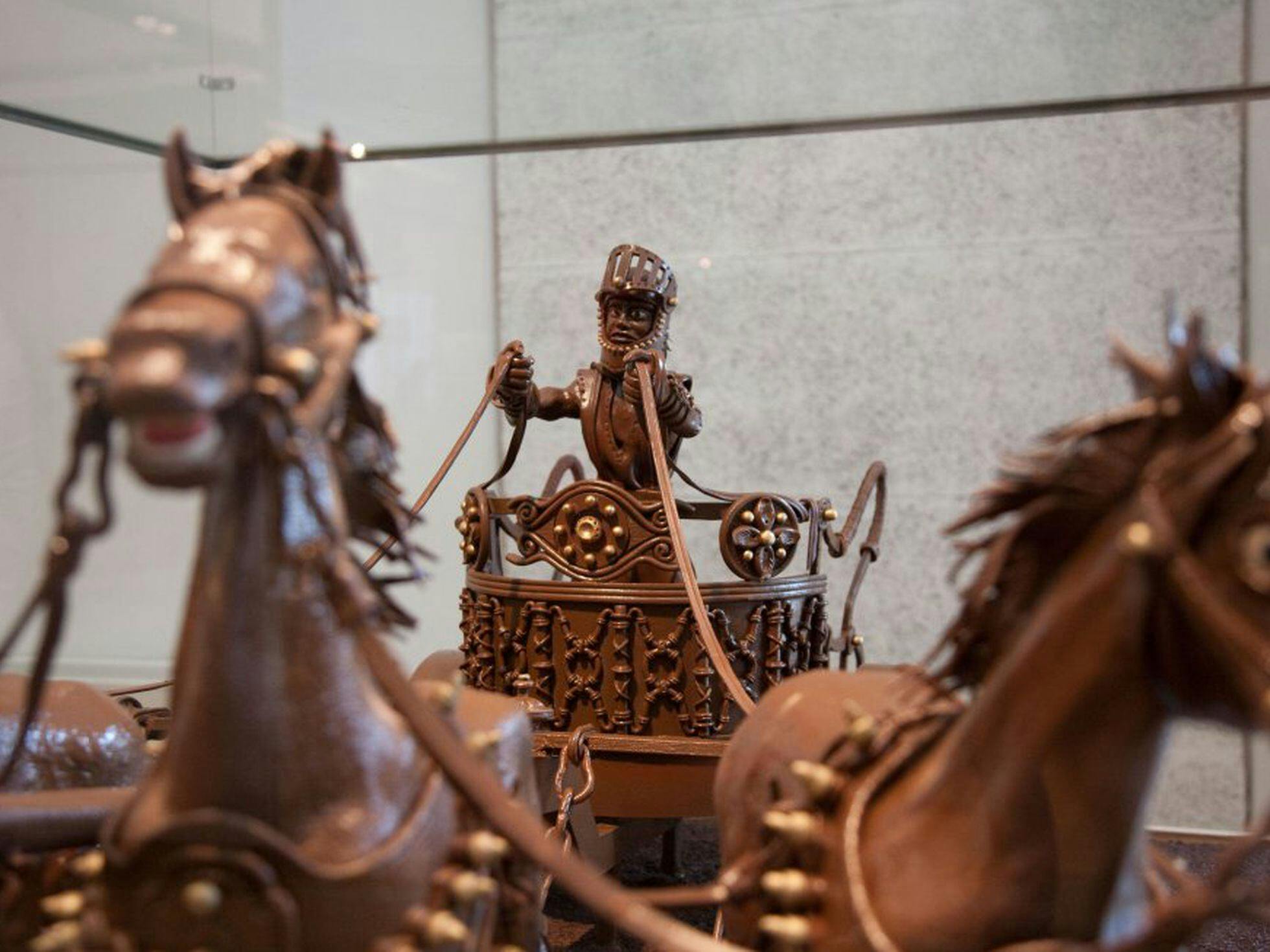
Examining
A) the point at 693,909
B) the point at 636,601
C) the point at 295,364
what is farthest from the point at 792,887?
the point at 693,909

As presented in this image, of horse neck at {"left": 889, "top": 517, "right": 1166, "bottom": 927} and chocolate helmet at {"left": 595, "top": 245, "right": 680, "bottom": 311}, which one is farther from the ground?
chocolate helmet at {"left": 595, "top": 245, "right": 680, "bottom": 311}

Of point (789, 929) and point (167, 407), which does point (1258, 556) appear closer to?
point (789, 929)

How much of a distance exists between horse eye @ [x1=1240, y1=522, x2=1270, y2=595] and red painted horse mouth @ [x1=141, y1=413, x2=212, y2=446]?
2.54 feet

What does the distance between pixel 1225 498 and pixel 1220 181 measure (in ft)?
9.97

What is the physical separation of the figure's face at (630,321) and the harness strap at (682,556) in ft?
0.34

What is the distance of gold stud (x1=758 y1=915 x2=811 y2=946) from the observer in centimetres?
122

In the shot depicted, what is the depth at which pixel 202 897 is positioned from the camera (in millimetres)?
1053

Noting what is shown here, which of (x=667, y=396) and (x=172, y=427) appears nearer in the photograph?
(x=172, y=427)

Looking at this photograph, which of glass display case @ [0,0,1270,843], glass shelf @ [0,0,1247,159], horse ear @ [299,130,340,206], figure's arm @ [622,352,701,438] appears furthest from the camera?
glass display case @ [0,0,1270,843]

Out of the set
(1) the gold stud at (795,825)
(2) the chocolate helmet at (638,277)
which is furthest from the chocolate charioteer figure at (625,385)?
(1) the gold stud at (795,825)

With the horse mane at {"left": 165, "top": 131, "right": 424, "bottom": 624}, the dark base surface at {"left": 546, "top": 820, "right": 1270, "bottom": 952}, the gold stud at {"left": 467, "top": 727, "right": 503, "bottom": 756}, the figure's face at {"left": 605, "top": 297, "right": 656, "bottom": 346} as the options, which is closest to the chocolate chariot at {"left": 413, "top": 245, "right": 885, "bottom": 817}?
the figure's face at {"left": 605, "top": 297, "right": 656, "bottom": 346}

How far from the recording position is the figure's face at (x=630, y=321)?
2.84 metres

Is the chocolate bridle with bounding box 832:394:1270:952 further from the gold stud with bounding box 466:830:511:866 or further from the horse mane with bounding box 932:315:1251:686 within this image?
the gold stud with bounding box 466:830:511:866

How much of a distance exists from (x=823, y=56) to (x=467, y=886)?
133 inches
